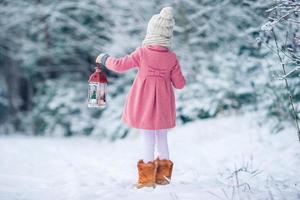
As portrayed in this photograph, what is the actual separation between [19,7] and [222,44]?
17.4ft

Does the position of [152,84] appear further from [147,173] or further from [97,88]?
[147,173]

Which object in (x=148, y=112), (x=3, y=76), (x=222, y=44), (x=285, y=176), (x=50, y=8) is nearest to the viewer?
(x=148, y=112)

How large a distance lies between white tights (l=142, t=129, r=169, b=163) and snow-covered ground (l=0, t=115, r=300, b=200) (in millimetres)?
338

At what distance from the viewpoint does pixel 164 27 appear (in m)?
4.48

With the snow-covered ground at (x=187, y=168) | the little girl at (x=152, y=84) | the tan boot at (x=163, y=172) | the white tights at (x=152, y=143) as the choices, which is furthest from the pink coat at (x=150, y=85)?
the snow-covered ground at (x=187, y=168)

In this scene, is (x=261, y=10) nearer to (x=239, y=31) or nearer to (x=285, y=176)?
(x=239, y=31)

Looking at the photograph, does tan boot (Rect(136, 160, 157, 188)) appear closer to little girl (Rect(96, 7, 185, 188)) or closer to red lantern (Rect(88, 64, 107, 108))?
little girl (Rect(96, 7, 185, 188))

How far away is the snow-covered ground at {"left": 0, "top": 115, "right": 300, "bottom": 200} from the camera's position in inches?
163

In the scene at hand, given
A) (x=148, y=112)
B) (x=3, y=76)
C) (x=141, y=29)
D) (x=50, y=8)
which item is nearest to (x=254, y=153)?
(x=148, y=112)

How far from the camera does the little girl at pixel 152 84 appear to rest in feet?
14.6

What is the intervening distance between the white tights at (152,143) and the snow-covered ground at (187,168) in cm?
34

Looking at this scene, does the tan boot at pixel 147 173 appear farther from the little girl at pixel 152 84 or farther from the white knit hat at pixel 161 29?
the white knit hat at pixel 161 29

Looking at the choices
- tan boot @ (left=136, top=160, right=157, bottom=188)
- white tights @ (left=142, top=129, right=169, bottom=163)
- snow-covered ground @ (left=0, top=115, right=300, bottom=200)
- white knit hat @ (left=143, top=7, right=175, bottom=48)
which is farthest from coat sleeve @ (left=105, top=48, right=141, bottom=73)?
snow-covered ground @ (left=0, top=115, right=300, bottom=200)

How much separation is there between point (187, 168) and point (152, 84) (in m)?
1.71
